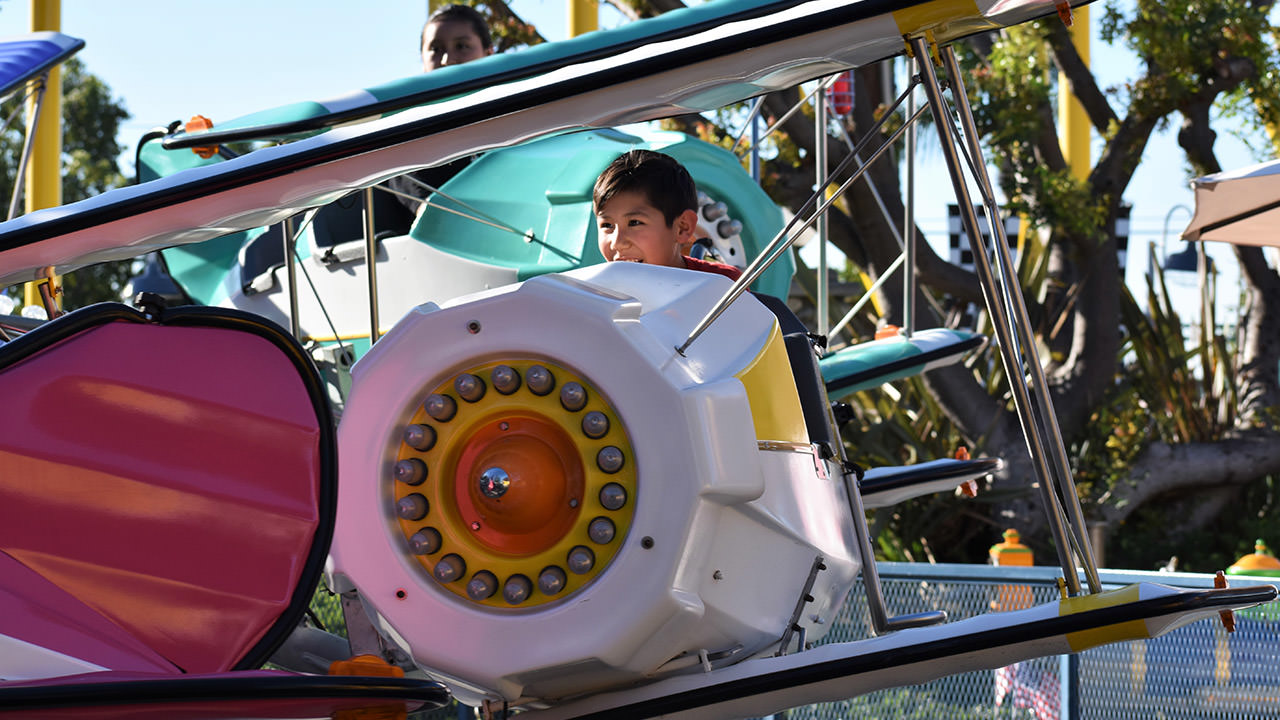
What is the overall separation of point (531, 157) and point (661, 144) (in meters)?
0.41

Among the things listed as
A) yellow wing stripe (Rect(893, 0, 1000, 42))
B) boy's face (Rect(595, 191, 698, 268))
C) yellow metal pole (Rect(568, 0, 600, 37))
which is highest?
yellow wing stripe (Rect(893, 0, 1000, 42))

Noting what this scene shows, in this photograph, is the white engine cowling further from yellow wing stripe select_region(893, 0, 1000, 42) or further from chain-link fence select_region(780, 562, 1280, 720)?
chain-link fence select_region(780, 562, 1280, 720)

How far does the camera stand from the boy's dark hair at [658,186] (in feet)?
9.97

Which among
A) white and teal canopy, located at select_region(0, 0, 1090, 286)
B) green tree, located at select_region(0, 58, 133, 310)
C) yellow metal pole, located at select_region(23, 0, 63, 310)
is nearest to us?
white and teal canopy, located at select_region(0, 0, 1090, 286)

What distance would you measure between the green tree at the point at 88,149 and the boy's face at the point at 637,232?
58.0 ft

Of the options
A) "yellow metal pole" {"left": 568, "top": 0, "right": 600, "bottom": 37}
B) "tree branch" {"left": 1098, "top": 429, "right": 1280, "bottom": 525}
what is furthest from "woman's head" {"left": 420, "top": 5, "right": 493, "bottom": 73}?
"tree branch" {"left": 1098, "top": 429, "right": 1280, "bottom": 525}

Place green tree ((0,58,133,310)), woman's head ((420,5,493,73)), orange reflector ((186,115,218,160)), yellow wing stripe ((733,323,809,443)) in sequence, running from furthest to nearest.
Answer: green tree ((0,58,133,310))
woman's head ((420,5,493,73))
orange reflector ((186,115,218,160))
yellow wing stripe ((733,323,809,443))

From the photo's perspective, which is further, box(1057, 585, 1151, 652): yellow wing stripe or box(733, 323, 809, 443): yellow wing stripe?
box(733, 323, 809, 443): yellow wing stripe

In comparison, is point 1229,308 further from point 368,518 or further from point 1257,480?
point 368,518

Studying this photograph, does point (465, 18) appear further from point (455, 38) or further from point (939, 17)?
point (939, 17)

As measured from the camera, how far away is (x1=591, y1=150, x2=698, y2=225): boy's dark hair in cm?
304

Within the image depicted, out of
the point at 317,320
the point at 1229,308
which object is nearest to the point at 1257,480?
the point at 1229,308

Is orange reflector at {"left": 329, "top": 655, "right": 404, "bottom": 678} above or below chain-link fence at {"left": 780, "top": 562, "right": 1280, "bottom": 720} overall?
above

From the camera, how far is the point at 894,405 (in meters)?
10.2
